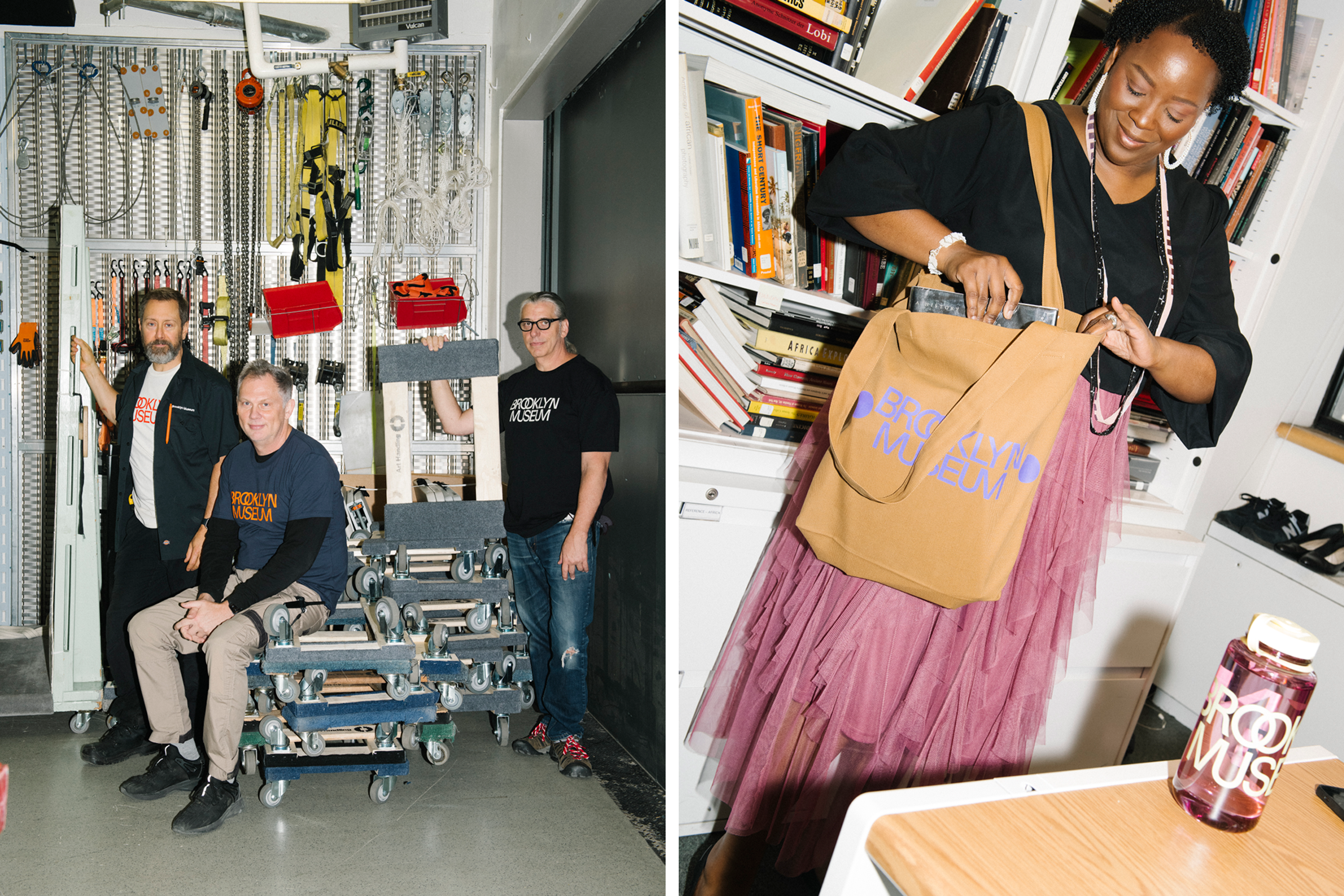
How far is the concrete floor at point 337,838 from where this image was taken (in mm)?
2014

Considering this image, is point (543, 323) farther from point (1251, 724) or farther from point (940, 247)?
point (1251, 724)

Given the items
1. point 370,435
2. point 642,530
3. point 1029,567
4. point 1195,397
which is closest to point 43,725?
point 370,435

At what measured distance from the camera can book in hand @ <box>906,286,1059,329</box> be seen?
1.12m

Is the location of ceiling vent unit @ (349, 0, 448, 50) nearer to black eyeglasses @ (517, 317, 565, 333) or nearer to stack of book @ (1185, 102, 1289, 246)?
black eyeglasses @ (517, 317, 565, 333)

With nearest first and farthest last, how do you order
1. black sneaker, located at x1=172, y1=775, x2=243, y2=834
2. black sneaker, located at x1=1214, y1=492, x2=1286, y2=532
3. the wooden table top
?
the wooden table top
black sneaker, located at x1=172, y1=775, x2=243, y2=834
black sneaker, located at x1=1214, y1=492, x2=1286, y2=532

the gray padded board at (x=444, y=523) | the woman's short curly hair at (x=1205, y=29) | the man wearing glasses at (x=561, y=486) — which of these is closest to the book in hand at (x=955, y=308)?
the woman's short curly hair at (x=1205, y=29)

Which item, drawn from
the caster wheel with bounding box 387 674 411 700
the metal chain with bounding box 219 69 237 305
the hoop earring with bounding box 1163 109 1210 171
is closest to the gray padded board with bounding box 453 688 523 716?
the caster wheel with bounding box 387 674 411 700

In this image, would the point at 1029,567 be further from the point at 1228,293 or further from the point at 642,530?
the point at 642,530

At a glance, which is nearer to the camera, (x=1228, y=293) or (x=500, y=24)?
(x=1228, y=293)

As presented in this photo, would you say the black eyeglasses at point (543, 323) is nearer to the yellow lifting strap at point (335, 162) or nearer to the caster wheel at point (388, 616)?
the caster wheel at point (388, 616)

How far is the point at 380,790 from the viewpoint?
2.35 metres

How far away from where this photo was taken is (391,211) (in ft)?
11.3

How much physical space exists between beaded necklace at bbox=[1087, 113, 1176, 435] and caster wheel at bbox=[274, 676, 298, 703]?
2.07 meters

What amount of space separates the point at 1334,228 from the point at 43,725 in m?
4.28
